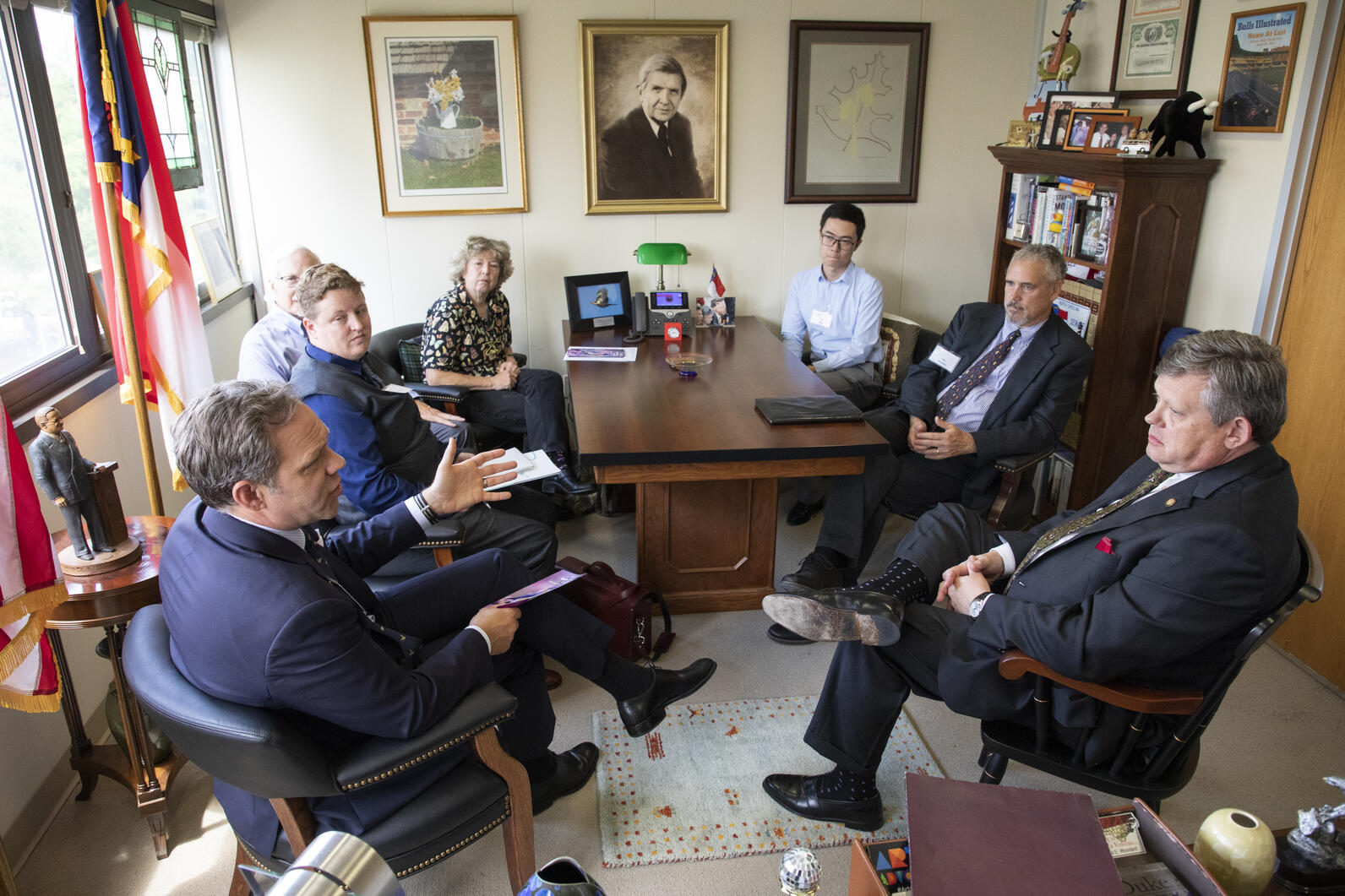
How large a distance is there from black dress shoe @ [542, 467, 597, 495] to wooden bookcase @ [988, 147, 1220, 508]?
2086 mm

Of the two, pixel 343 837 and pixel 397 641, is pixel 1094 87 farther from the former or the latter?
pixel 343 837

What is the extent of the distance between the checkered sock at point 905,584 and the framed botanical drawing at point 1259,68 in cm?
207

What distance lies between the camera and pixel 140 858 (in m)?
2.14

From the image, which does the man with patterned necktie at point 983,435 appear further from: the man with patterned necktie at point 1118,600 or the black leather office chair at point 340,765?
the black leather office chair at point 340,765

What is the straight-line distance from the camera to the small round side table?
6.39 ft

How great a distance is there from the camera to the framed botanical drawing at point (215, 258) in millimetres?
3846

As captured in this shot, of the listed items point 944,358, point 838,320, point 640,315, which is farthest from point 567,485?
point 944,358

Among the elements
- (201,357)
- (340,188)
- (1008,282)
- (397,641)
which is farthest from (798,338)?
(397,641)

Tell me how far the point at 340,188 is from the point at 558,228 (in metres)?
1.07

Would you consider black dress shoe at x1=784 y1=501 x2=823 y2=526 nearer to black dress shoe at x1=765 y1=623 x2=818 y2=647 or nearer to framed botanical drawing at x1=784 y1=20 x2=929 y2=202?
black dress shoe at x1=765 y1=623 x2=818 y2=647

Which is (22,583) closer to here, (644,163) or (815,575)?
(815,575)

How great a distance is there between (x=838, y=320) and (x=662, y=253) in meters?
0.92

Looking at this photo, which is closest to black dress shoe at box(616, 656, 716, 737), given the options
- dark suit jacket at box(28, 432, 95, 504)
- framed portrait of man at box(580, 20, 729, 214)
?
dark suit jacket at box(28, 432, 95, 504)

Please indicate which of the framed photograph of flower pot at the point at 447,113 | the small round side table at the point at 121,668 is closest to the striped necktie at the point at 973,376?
the framed photograph of flower pot at the point at 447,113
